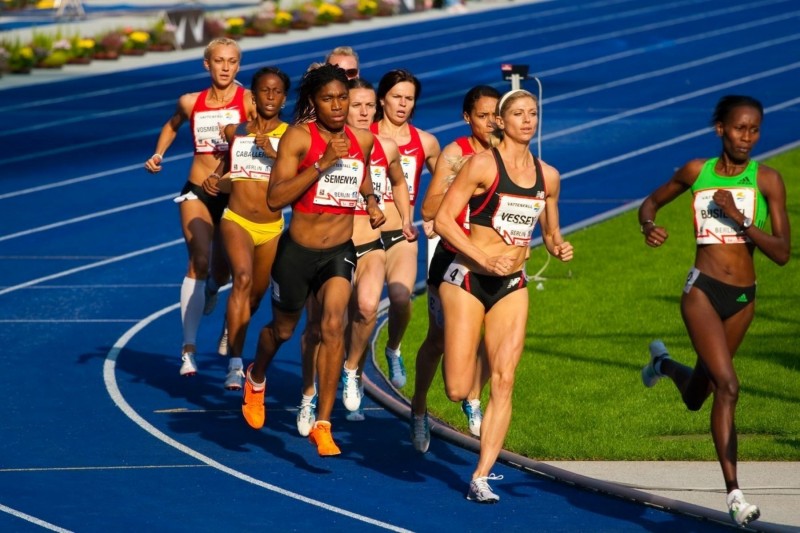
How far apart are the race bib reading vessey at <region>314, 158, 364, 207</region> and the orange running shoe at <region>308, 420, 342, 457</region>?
1.41 meters

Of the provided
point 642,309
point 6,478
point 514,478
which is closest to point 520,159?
point 514,478

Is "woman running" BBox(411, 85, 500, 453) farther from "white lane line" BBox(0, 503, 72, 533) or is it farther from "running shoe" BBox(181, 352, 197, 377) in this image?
"white lane line" BBox(0, 503, 72, 533)

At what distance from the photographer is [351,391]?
1101cm

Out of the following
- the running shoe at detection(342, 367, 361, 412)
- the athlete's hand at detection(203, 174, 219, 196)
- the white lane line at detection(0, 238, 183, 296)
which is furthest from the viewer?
→ the white lane line at detection(0, 238, 183, 296)

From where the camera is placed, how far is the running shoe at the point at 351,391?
10.9m

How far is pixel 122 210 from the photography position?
21172mm

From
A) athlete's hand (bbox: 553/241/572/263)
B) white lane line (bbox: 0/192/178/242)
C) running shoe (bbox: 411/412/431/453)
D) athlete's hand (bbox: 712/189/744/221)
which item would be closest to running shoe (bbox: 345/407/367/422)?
running shoe (bbox: 411/412/431/453)

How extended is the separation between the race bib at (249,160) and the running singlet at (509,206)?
8.80 feet

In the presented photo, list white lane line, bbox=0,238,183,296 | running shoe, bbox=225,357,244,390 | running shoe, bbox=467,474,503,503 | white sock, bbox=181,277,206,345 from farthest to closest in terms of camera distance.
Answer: white lane line, bbox=0,238,183,296 < white sock, bbox=181,277,206,345 < running shoe, bbox=225,357,244,390 < running shoe, bbox=467,474,503,503

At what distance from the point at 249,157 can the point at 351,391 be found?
2008mm

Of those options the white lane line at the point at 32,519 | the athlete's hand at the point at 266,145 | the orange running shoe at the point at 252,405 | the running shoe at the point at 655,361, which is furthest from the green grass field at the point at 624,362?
the white lane line at the point at 32,519

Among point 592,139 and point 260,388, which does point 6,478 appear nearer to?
point 260,388

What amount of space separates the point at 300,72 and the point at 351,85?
23.4 m

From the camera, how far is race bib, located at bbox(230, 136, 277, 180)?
38.8ft
